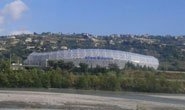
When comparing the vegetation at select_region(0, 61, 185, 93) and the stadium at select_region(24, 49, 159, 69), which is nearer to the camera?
the vegetation at select_region(0, 61, 185, 93)

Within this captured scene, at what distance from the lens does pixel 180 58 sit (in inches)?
7387

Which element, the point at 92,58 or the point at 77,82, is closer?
the point at 77,82

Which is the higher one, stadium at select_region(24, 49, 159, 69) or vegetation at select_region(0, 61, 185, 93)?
stadium at select_region(24, 49, 159, 69)

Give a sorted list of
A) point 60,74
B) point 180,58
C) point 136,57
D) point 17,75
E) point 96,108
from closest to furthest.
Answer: point 96,108 < point 17,75 < point 60,74 < point 136,57 < point 180,58

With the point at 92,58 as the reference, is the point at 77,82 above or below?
below

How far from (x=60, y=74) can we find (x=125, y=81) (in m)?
13.1

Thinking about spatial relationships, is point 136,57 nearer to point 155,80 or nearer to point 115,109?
point 155,80

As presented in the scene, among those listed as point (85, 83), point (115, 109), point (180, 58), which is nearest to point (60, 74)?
point (85, 83)

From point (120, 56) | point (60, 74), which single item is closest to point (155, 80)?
point (60, 74)

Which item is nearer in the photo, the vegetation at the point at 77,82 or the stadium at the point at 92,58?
the vegetation at the point at 77,82

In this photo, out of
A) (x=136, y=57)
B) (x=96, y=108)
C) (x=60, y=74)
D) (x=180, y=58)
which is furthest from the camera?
(x=180, y=58)

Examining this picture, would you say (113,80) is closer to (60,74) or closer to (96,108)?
(60,74)

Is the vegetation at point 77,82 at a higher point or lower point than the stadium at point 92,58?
lower

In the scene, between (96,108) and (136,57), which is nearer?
(96,108)
